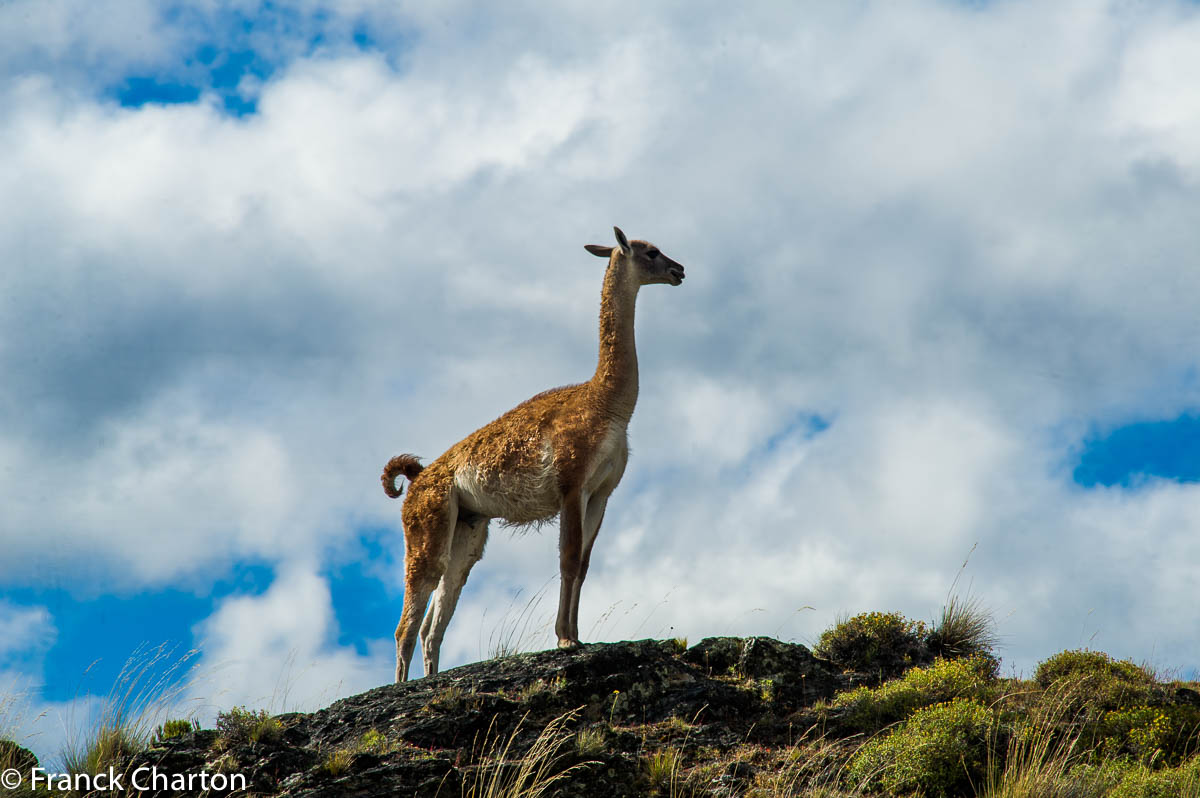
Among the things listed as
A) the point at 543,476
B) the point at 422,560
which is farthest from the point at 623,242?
the point at 422,560

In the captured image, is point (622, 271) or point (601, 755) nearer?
point (601, 755)

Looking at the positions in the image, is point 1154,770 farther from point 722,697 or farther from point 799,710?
point 722,697

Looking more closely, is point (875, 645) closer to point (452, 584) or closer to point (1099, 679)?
point (1099, 679)

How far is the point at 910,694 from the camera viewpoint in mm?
11773

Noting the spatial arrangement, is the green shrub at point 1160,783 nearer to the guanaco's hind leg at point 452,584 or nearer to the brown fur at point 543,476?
the brown fur at point 543,476

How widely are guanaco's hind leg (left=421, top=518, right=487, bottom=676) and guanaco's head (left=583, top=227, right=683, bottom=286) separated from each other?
138 inches

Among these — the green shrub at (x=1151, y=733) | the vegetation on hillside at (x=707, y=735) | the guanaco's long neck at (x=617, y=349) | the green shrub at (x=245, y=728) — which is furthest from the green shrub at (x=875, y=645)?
the green shrub at (x=245, y=728)

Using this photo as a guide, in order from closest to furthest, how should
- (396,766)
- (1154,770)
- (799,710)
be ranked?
(396,766) → (1154,770) → (799,710)

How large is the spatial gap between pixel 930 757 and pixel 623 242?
6.56 meters

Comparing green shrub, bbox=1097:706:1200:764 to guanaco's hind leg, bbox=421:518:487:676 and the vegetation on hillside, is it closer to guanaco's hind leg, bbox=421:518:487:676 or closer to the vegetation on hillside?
the vegetation on hillside

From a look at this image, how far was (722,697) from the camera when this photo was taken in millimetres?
11445

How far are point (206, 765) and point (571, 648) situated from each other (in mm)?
3763

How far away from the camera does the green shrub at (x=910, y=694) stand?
1153cm

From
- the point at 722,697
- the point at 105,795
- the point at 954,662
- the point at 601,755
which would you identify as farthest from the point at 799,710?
the point at 105,795
